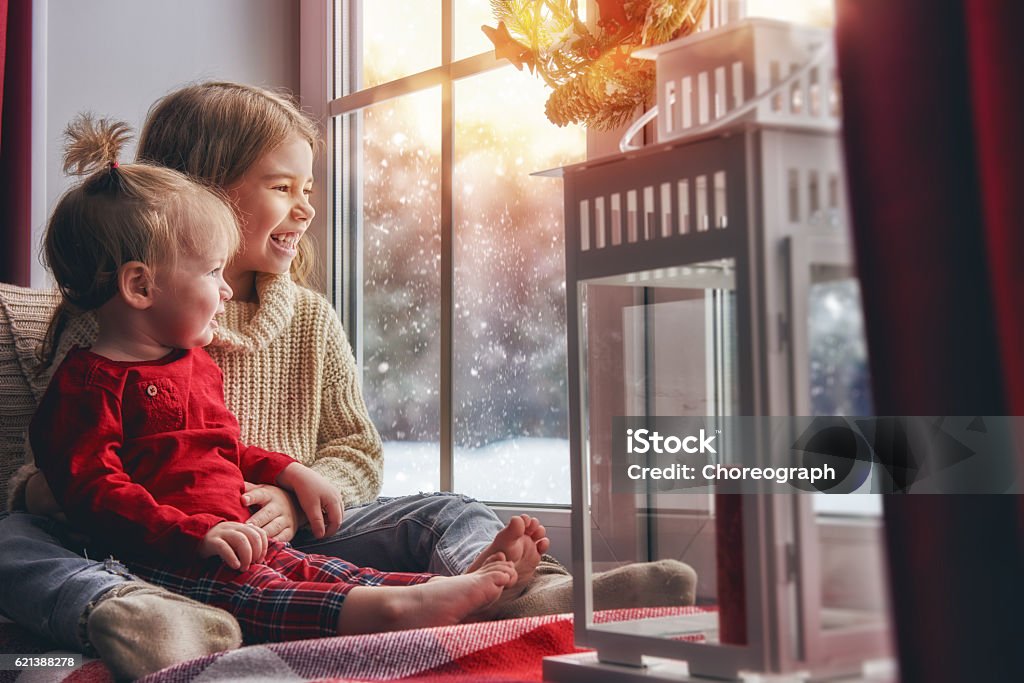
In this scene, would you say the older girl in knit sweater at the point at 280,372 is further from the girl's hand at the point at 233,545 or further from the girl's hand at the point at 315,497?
the girl's hand at the point at 233,545

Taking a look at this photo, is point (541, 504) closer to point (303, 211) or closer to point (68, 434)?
point (303, 211)

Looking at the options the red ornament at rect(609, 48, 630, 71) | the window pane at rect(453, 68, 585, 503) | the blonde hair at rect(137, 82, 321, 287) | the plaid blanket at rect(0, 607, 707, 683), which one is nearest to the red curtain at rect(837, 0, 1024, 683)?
the plaid blanket at rect(0, 607, 707, 683)

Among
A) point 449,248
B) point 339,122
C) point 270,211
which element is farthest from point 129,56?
point 449,248

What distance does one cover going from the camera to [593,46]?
1007mm

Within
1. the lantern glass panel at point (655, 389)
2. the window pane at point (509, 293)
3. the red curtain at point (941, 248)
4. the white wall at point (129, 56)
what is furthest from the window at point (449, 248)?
the red curtain at point (941, 248)

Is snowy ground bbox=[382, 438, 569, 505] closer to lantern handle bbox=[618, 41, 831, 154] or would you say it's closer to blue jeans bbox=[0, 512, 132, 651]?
blue jeans bbox=[0, 512, 132, 651]

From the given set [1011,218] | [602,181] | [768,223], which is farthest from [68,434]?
[1011,218]

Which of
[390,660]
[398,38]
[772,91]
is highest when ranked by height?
[398,38]

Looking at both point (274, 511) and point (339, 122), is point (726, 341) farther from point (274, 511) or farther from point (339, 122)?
point (339, 122)

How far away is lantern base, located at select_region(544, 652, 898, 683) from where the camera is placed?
511 mm

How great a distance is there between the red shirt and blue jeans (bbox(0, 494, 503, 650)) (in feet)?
0.15

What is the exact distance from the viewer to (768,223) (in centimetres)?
55

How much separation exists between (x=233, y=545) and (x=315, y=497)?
8.8 inches

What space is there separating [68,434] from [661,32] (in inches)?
27.1
